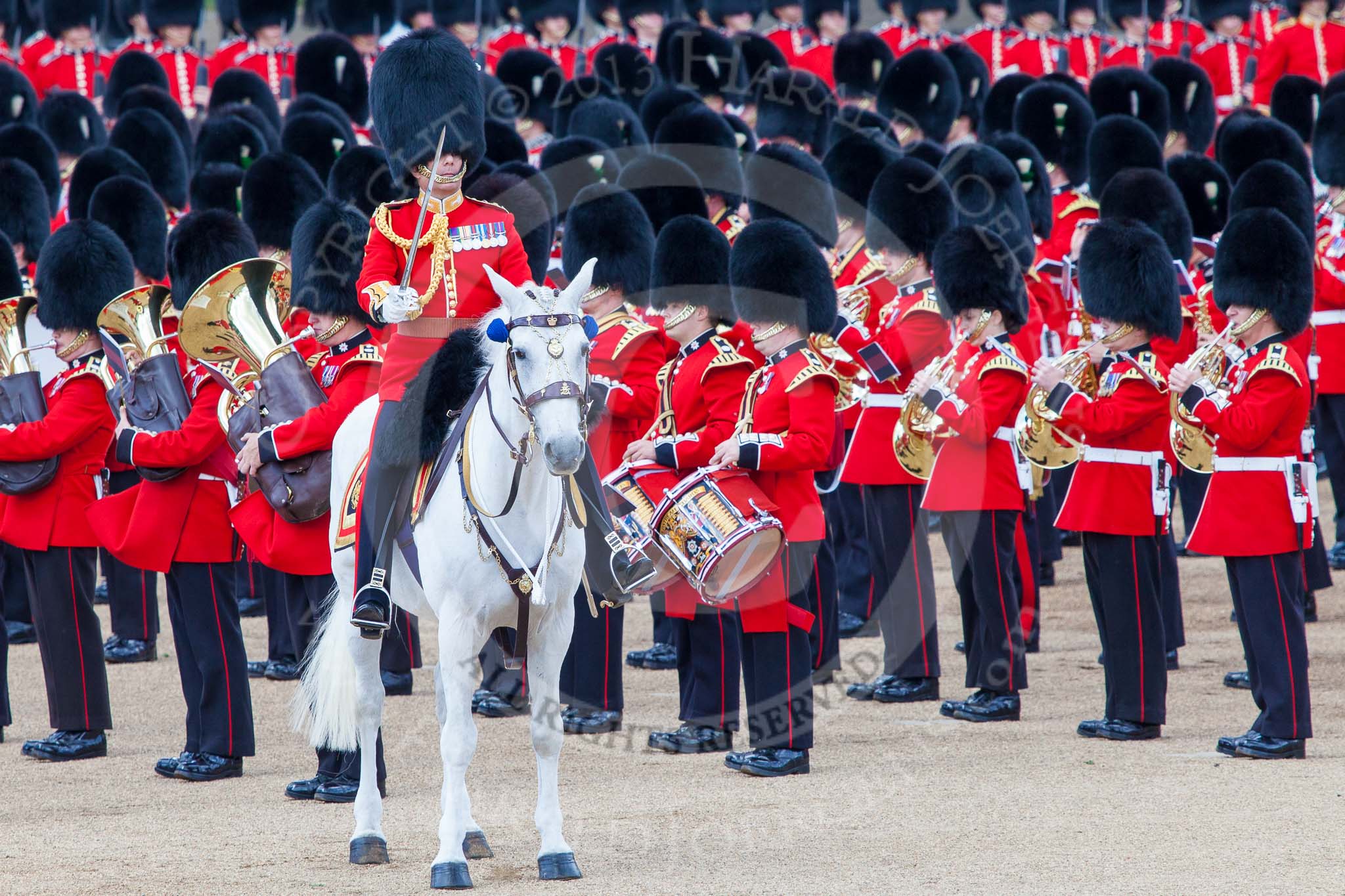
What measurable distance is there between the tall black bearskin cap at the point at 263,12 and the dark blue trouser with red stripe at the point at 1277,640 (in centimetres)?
899

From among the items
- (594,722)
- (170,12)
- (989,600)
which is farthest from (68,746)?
(170,12)

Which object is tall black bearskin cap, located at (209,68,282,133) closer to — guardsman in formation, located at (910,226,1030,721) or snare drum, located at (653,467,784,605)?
guardsman in formation, located at (910,226,1030,721)

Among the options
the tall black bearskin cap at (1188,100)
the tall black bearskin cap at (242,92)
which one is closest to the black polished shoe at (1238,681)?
the tall black bearskin cap at (1188,100)

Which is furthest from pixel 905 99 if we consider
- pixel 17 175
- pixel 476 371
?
pixel 476 371

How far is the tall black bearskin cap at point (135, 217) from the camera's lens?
24.1 feet

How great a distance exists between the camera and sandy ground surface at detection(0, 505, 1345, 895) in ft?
13.5

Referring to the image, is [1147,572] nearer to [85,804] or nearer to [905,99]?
[85,804]

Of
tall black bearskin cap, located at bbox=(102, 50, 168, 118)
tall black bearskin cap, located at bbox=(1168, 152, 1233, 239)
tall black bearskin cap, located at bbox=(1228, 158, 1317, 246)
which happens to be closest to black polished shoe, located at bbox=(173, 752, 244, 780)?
tall black bearskin cap, located at bbox=(1228, 158, 1317, 246)

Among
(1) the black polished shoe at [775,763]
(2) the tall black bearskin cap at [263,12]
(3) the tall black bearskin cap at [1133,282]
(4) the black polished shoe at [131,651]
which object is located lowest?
(1) the black polished shoe at [775,763]

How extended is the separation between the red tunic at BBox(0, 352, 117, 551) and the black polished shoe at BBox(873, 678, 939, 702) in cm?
246

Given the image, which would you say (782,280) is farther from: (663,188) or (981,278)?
(663,188)

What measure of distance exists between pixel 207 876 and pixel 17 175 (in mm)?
4711

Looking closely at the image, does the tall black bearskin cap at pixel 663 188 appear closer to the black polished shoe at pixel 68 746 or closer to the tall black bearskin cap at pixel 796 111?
the tall black bearskin cap at pixel 796 111

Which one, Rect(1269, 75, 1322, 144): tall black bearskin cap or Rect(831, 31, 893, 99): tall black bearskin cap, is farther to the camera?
Rect(831, 31, 893, 99): tall black bearskin cap
